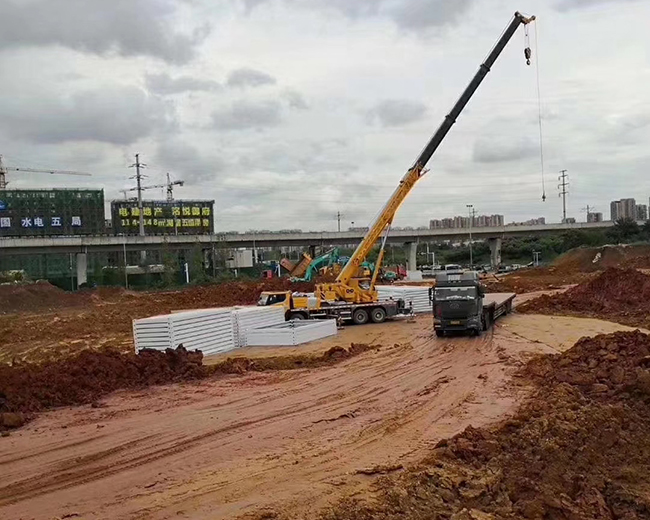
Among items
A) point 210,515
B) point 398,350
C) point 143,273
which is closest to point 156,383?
point 398,350

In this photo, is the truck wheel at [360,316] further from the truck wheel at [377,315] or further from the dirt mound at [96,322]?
the dirt mound at [96,322]

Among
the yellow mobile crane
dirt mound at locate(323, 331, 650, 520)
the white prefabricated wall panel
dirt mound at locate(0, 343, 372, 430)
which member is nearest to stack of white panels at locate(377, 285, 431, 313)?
the yellow mobile crane

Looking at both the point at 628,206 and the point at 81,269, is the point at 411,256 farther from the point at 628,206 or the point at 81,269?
the point at 628,206

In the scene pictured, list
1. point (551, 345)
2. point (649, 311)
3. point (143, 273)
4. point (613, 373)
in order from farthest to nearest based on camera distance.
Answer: point (143, 273)
point (649, 311)
point (551, 345)
point (613, 373)

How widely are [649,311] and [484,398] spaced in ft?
61.8

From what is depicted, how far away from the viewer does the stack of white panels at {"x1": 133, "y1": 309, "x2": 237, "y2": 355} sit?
20.4m

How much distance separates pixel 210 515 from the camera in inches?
294

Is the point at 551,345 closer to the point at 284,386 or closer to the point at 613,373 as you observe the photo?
the point at 613,373

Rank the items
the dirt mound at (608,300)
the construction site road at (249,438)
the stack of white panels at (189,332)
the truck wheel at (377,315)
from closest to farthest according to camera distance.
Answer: the construction site road at (249,438) < the stack of white panels at (189,332) < the dirt mound at (608,300) < the truck wheel at (377,315)

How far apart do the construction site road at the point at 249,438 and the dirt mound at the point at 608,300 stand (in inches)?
503

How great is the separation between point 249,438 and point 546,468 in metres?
5.01

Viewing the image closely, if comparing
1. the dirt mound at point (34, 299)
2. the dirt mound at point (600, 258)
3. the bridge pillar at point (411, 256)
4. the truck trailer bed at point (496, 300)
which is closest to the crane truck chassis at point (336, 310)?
the truck trailer bed at point (496, 300)

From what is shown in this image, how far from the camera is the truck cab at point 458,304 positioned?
22.9 metres

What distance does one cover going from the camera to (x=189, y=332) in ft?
69.7
